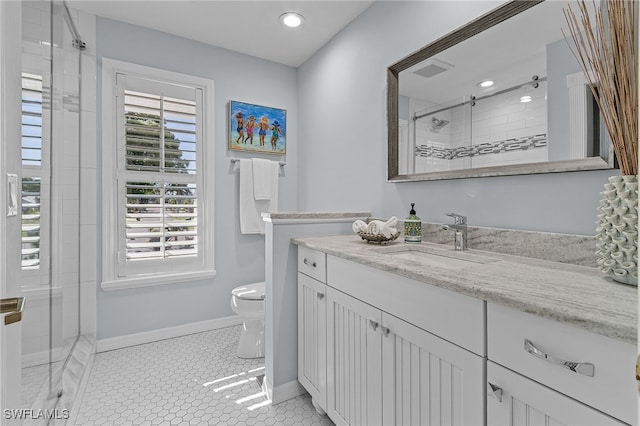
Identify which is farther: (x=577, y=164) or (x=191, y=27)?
(x=191, y=27)

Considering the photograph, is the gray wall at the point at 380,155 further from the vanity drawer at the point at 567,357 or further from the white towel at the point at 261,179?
the vanity drawer at the point at 567,357

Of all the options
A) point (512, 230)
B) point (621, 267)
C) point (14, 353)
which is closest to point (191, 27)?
point (14, 353)

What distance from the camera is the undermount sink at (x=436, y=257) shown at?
120cm

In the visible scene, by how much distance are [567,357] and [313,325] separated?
3.69ft

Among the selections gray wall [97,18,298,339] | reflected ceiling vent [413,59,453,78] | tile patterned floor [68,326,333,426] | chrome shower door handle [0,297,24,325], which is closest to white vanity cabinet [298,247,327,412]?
tile patterned floor [68,326,333,426]

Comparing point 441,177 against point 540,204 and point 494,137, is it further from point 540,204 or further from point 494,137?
point 540,204

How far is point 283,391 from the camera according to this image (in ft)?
5.49

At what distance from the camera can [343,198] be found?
2.37 meters

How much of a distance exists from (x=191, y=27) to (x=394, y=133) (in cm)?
184

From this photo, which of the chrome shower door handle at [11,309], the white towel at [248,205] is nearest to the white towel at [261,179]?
the white towel at [248,205]

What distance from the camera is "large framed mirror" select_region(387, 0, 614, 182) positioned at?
3.53 feet

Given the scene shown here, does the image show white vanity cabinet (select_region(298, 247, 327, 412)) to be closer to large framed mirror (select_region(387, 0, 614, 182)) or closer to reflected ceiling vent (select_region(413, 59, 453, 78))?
large framed mirror (select_region(387, 0, 614, 182))

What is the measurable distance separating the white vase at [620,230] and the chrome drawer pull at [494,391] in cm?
42

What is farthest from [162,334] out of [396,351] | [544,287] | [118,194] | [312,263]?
[544,287]
